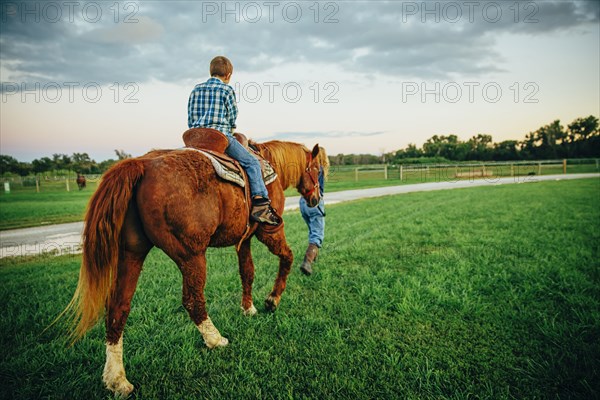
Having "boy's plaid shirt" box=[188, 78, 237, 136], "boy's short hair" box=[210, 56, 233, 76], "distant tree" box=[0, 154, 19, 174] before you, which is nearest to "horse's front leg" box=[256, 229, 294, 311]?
"boy's plaid shirt" box=[188, 78, 237, 136]

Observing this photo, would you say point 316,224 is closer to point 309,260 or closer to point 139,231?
point 309,260

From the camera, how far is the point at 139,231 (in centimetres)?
264

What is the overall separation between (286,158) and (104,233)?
8.45 feet

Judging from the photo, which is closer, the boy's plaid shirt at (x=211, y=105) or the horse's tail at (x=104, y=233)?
the horse's tail at (x=104, y=233)

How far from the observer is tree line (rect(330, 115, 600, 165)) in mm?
60000

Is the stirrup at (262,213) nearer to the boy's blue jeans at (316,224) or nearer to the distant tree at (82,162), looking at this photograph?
the boy's blue jeans at (316,224)

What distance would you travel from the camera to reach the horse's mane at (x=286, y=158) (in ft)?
14.0

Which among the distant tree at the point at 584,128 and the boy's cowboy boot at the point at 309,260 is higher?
the distant tree at the point at 584,128

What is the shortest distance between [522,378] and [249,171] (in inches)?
126

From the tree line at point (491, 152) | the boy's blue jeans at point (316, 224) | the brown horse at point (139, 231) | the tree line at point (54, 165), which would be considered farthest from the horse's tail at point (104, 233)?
the tree line at point (54, 165)

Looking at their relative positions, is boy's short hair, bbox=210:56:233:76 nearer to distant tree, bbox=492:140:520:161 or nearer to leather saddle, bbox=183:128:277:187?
leather saddle, bbox=183:128:277:187

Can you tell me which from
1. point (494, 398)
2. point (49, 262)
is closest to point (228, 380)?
point (494, 398)

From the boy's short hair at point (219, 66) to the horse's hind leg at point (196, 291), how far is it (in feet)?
6.78

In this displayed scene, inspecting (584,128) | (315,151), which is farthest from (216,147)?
(584,128)
